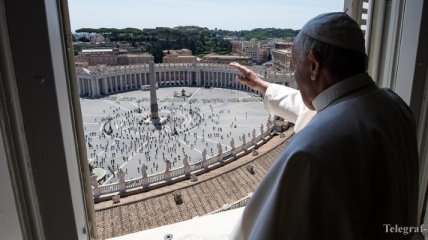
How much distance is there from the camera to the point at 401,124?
50cm

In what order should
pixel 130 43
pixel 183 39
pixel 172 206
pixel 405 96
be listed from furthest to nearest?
pixel 130 43, pixel 183 39, pixel 172 206, pixel 405 96

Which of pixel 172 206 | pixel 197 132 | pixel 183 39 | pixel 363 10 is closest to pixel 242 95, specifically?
pixel 183 39

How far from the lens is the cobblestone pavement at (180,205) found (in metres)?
5.45

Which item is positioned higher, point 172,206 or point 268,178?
point 268,178

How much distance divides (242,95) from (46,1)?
18205 millimetres

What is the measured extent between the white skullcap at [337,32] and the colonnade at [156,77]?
1773 centimetres

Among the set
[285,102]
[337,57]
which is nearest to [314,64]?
[337,57]

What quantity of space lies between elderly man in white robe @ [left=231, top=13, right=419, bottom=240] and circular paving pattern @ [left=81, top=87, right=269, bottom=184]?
7896 mm

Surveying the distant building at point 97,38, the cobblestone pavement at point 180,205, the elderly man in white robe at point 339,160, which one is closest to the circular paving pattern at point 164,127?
the cobblestone pavement at point 180,205

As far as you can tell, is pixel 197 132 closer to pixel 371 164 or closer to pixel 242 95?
pixel 242 95

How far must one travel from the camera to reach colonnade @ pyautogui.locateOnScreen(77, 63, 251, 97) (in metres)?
18.2

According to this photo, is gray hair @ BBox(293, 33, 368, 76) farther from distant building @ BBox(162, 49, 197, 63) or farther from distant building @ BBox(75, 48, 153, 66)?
distant building @ BBox(162, 49, 197, 63)

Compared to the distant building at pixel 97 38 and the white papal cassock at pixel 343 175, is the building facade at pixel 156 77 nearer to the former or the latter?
the distant building at pixel 97 38

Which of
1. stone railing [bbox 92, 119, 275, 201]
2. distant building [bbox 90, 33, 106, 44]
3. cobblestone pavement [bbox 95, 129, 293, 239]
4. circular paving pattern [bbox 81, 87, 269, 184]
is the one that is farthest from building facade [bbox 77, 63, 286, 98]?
cobblestone pavement [bbox 95, 129, 293, 239]
